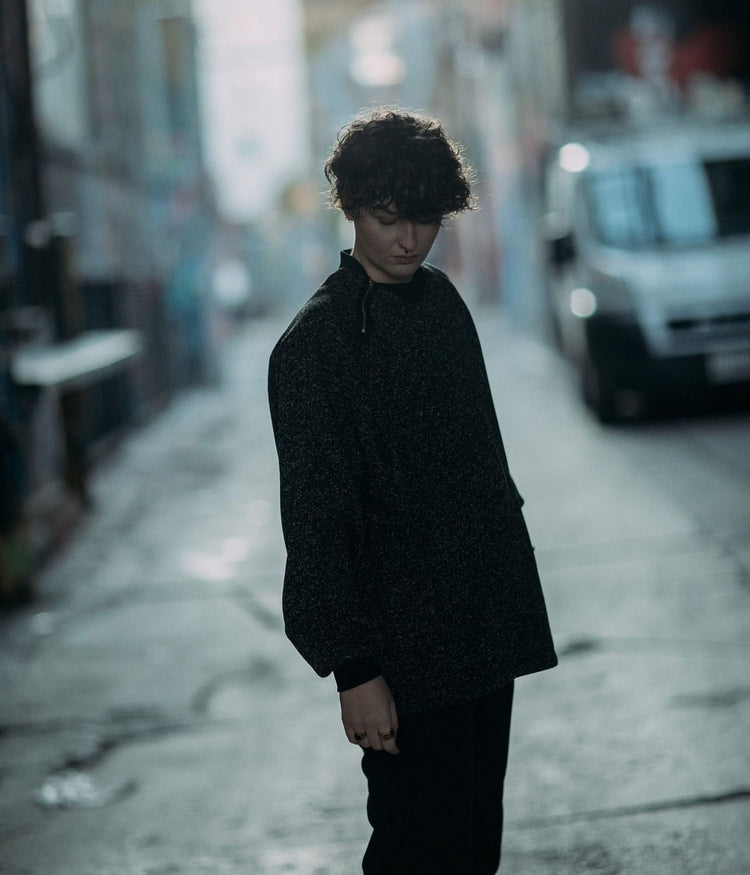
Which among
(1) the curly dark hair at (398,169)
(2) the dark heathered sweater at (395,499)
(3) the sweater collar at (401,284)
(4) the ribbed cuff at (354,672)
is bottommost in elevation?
(4) the ribbed cuff at (354,672)

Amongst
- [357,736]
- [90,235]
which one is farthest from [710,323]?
[357,736]

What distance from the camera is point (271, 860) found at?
3.27m

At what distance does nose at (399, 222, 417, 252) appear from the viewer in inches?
79.3


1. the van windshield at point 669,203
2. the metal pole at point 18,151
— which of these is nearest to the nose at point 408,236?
the metal pole at point 18,151

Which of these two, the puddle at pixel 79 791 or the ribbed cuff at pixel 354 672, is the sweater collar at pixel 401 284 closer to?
the ribbed cuff at pixel 354 672

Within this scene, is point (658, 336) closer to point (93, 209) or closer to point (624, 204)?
point (624, 204)

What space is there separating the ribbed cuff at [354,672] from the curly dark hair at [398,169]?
28.3 inches

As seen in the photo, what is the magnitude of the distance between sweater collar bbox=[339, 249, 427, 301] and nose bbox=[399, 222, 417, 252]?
0.33ft

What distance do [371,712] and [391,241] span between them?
2.50 ft

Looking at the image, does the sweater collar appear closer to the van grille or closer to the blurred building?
the blurred building

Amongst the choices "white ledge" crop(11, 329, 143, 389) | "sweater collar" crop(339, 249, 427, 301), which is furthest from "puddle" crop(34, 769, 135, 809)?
"white ledge" crop(11, 329, 143, 389)

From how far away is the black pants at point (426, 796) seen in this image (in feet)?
6.93

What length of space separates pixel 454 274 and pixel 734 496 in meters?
43.6

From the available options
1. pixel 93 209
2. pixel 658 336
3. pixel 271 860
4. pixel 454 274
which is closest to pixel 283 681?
pixel 271 860
